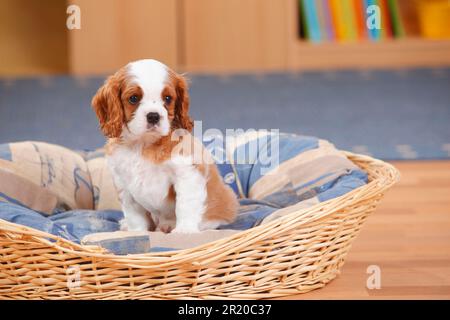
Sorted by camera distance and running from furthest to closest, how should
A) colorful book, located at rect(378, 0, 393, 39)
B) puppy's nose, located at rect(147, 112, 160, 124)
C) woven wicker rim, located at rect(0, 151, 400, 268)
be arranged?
colorful book, located at rect(378, 0, 393, 39)
puppy's nose, located at rect(147, 112, 160, 124)
woven wicker rim, located at rect(0, 151, 400, 268)

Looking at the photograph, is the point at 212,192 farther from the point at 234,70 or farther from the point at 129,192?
the point at 234,70

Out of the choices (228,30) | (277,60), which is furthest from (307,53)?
(228,30)

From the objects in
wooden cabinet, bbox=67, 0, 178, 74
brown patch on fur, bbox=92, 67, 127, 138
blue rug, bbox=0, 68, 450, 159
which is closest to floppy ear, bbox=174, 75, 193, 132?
brown patch on fur, bbox=92, 67, 127, 138

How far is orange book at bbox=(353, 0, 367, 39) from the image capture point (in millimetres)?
4500

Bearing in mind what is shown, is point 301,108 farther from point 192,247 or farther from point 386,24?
point 192,247

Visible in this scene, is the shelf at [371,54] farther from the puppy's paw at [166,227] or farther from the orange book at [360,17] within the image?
the puppy's paw at [166,227]

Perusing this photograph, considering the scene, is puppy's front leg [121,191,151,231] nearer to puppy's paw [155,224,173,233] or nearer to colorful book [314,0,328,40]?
puppy's paw [155,224,173,233]

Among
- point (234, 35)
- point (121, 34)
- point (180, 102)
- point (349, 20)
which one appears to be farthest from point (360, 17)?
point (180, 102)

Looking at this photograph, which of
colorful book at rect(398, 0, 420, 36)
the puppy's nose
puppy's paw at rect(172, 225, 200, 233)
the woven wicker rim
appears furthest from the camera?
colorful book at rect(398, 0, 420, 36)

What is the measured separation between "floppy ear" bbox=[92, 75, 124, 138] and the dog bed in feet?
0.68

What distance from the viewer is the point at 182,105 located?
5.51 ft

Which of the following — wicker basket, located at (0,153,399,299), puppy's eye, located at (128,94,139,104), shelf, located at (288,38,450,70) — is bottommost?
wicker basket, located at (0,153,399,299)

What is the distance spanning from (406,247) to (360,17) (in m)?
2.74

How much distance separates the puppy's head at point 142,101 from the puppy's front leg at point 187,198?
106 millimetres
